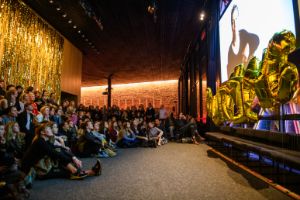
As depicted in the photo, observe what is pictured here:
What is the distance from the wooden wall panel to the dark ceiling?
0.37 m

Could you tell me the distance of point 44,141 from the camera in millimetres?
2846

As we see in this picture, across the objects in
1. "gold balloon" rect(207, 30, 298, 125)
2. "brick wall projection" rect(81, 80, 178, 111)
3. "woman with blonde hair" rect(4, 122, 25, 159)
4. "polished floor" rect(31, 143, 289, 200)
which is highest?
"brick wall projection" rect(81, 80, 178, 111)

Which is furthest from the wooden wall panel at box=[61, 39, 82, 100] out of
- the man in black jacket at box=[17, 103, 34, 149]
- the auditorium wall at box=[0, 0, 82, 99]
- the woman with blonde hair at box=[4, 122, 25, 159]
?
the woman with blonde hair at box=[4, 122, 25, 159]

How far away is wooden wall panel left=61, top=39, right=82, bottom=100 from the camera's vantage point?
921 cm

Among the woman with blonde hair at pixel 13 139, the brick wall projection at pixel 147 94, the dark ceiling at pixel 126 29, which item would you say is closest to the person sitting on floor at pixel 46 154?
the woman with blonde hair at pixel 13 139

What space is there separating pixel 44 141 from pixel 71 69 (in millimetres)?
7553

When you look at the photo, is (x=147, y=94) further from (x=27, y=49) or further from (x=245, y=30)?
(x=245, y=30)

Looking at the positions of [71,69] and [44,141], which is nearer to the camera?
[44,141]

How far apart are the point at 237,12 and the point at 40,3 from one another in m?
5.75

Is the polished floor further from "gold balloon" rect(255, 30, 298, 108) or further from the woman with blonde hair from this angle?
"gold balloon" rect(255, 30, 298, 108)

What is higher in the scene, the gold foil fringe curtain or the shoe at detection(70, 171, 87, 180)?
the gold foil fringe curtain

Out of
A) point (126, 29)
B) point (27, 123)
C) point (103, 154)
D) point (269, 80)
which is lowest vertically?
point (103, 154)

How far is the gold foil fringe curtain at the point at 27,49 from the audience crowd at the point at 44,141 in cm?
139

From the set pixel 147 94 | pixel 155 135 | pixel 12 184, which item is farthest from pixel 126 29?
pixel 147 94
